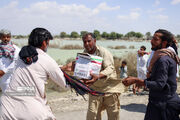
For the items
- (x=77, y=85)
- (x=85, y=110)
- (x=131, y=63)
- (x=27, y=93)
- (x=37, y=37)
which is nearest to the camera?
(x=27, y=93)

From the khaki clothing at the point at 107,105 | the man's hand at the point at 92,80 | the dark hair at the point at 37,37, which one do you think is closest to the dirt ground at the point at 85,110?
the khaki clothing at the point at 107,105

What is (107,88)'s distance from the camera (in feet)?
11.3

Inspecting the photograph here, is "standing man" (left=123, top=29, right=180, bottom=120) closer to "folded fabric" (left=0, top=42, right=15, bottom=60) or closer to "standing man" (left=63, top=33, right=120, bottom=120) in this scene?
"standing man" (left=63, top=33, right=120, bottom=120)

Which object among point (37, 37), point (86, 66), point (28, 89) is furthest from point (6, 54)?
point (28, 89)

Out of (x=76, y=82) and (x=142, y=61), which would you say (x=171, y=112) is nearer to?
(x=76, y=82)

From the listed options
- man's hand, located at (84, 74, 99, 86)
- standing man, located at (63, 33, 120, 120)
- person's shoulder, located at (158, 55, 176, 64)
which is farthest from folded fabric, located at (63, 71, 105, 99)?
person's shoulder, located at (158, 55, 176, 64)

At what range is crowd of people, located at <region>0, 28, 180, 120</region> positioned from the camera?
2.07m

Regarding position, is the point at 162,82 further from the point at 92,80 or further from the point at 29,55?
the point at 29,55

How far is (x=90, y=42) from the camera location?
11.1 ft

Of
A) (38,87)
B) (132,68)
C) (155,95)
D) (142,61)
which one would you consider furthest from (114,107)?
(132,68)

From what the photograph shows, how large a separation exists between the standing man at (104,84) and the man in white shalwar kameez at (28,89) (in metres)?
1.16

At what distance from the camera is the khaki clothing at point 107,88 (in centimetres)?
340

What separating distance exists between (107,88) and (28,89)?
169 centimetres

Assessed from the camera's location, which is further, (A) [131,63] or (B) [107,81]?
(A) [131,63]
